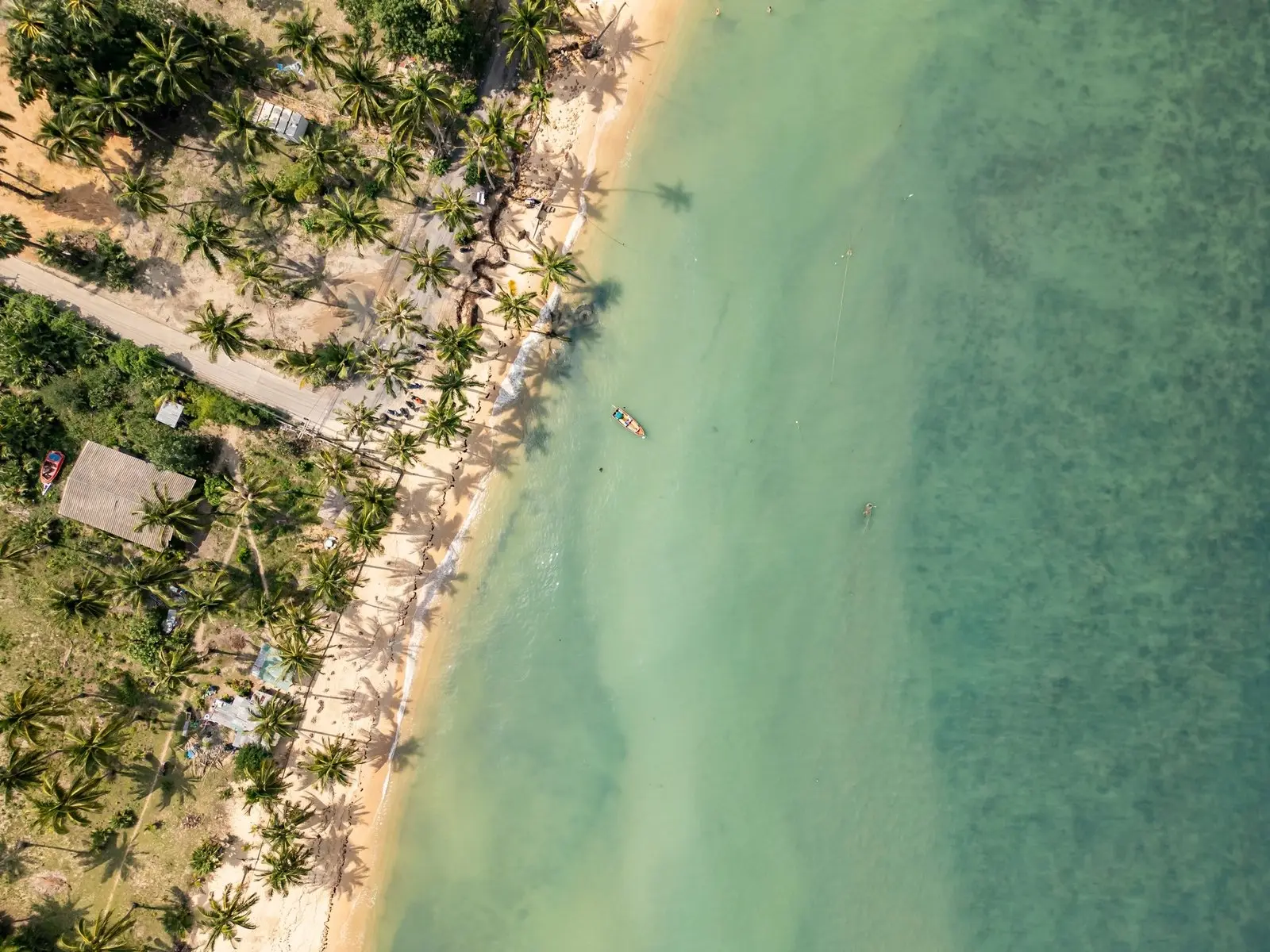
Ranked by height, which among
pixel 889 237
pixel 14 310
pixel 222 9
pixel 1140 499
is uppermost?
pixel 222 9

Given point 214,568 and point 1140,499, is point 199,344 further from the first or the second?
point 1140,499

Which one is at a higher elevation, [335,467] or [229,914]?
[335,467]

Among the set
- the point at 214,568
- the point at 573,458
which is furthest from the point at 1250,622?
the point at 214,568

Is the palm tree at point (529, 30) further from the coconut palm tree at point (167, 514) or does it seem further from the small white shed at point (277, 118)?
the coconut palm tree at point (167, 514)

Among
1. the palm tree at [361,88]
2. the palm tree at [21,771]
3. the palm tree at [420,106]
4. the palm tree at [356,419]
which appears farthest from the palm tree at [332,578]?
the palm tree at [361,88]

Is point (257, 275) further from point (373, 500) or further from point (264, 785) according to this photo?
point (264, 785)

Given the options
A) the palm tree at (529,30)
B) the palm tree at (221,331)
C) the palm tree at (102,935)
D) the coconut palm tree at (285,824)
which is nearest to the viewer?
the palm tree at (102,935)

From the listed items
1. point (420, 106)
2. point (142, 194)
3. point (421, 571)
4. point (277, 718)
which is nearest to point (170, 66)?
point (142, 194)
